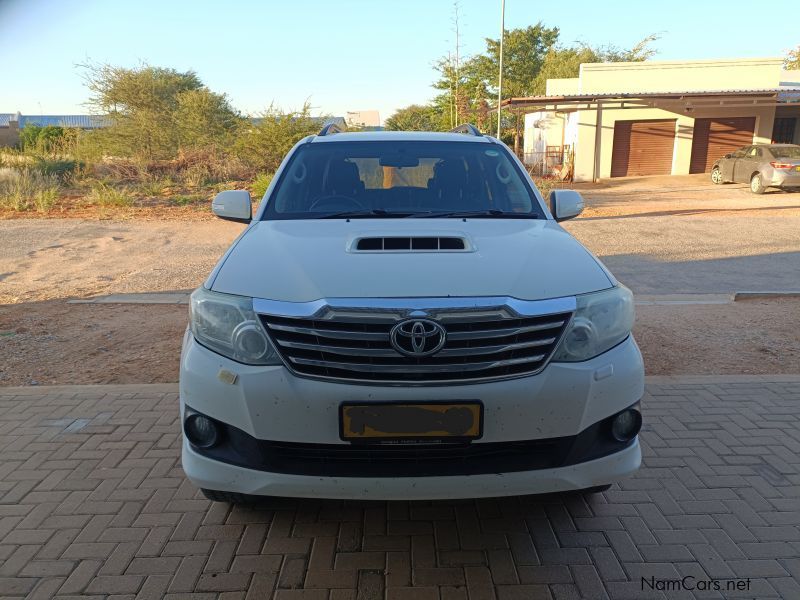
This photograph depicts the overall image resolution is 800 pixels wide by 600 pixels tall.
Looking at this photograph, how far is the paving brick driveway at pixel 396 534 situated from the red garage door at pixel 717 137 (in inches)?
1077

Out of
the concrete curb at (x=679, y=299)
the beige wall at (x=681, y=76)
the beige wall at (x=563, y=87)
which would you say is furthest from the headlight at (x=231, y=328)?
the beige wall at (x=563, y=87)

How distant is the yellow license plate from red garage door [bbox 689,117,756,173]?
95.8 ft

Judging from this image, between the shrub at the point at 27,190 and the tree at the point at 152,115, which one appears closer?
the shrub at the point at 27,190

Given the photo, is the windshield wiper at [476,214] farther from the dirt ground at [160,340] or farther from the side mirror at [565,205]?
the dirt ground at [160,340]

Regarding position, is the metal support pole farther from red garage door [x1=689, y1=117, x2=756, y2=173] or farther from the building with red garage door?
red garage door [x1=689, y1=117, x2=756, y2=173]

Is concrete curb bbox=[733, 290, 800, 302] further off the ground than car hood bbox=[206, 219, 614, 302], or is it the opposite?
car hood bbox=[206, 219, 614, 302]

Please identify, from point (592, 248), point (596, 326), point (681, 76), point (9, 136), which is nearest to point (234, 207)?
point (596, 326)

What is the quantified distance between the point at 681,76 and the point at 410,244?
28148 millimetres

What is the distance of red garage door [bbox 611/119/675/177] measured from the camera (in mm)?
26766

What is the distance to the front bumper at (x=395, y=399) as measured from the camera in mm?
2178

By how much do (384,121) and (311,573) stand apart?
184 feet

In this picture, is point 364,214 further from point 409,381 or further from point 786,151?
point 786,151

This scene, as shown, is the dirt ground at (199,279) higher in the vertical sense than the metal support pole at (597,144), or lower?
lower

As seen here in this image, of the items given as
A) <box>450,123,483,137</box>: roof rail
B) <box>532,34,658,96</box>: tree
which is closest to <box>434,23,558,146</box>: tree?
<box>532,34,658,96</box>: tree
